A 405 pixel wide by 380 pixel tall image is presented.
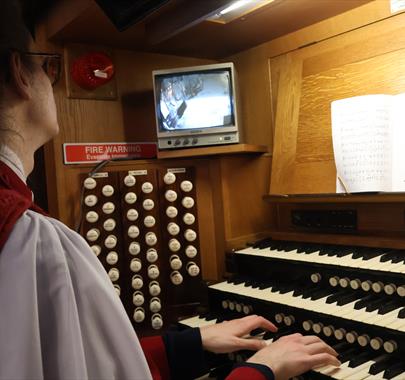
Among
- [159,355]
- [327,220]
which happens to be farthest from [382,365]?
[327,220]

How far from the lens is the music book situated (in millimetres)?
1591

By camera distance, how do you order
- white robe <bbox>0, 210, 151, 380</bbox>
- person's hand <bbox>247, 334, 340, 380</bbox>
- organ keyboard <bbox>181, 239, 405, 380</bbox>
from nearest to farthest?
white robe <bbox>0, 210, 151, 380</bbox>
person's hand <bbox>247, 334, 340, 380</bbox>
organ keyboard <bbox>181, 239, 405, 380</bbox>

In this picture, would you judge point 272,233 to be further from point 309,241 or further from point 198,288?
point 198,288

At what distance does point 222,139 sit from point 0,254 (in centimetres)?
141

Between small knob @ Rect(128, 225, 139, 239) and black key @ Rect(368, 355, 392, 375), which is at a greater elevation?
small knob @ Rect(128, 225, 139, 239)

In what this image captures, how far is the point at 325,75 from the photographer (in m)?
1.95

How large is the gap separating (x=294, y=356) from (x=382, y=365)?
25cm

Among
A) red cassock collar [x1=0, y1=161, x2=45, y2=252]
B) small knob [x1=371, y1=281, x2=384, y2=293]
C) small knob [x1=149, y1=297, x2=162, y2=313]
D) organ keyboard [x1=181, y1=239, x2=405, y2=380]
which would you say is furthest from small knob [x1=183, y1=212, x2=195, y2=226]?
red cassock collar [x1=0, y1=161, x2=45, y2=252]

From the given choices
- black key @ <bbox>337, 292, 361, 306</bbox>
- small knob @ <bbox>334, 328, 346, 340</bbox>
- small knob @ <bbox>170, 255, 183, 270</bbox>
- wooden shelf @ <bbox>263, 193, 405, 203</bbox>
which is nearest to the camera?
small knob @ <bbox>334, 328, 346, 340</bbox>

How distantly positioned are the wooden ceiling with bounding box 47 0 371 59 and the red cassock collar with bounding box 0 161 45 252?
115 centimetres

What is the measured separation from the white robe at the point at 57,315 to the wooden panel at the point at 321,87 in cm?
130

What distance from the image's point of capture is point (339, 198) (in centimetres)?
168

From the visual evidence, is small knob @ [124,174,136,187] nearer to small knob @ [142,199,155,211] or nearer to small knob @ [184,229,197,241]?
small knob @ [142,199,155,211]

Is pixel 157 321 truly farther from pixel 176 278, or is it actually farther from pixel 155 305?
pixel 176 278
